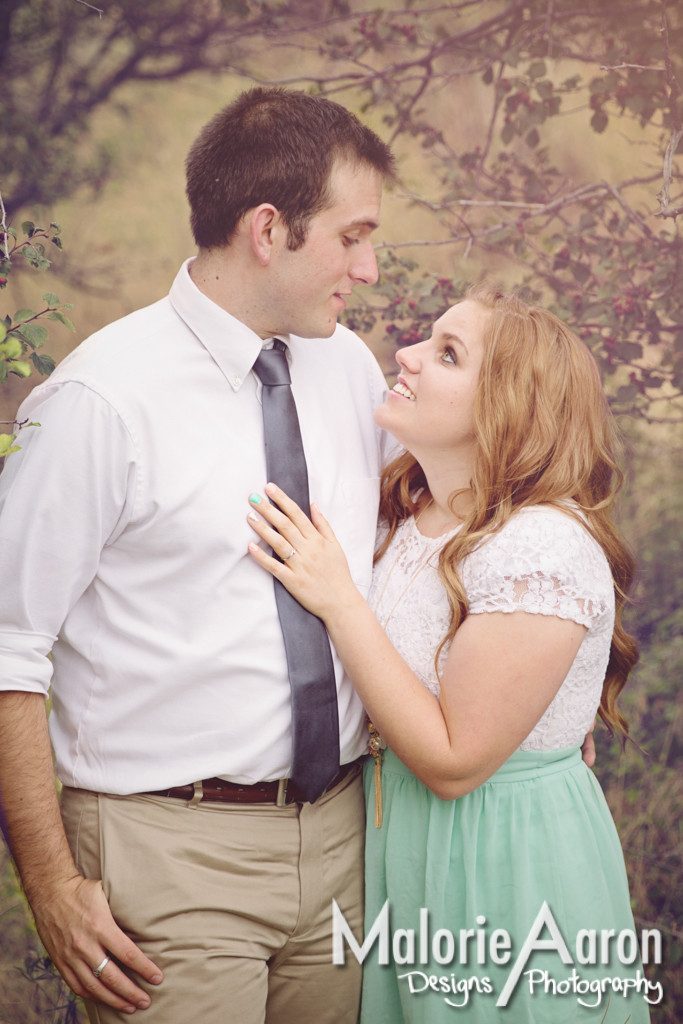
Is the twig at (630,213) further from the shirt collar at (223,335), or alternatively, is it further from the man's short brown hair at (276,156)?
the shirt collar at (223,335)

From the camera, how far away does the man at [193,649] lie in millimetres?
1448

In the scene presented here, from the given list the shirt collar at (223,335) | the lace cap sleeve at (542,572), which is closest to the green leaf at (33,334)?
the shirt collar at (223,335)

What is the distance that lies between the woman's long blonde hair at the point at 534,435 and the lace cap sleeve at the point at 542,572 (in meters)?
0.04

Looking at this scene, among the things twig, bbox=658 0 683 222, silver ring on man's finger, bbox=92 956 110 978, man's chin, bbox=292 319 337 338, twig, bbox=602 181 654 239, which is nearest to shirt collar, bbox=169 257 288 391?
man's chin, bbox=292 319 337 338

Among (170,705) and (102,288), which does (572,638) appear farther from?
(102,288)

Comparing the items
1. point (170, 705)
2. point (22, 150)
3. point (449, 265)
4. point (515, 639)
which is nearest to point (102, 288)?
point (22, 150)

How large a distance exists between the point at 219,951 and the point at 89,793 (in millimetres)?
381

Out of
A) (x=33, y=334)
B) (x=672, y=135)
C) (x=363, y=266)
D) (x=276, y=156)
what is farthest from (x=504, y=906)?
(x=672, y=135)

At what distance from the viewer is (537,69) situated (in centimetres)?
236

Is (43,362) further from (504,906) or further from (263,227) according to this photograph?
(504,906)

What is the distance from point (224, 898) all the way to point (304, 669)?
451mm

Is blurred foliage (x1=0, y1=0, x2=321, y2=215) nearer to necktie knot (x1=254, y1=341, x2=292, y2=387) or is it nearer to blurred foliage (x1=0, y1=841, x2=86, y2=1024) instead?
necktie knot (x1=254, y1=341, x2=292, y2=387)

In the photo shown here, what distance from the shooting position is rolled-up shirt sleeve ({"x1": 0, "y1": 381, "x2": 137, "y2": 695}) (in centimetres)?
142

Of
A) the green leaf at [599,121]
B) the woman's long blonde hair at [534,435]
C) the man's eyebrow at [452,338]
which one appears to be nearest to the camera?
the woman's long blonde hair at [534,435]
